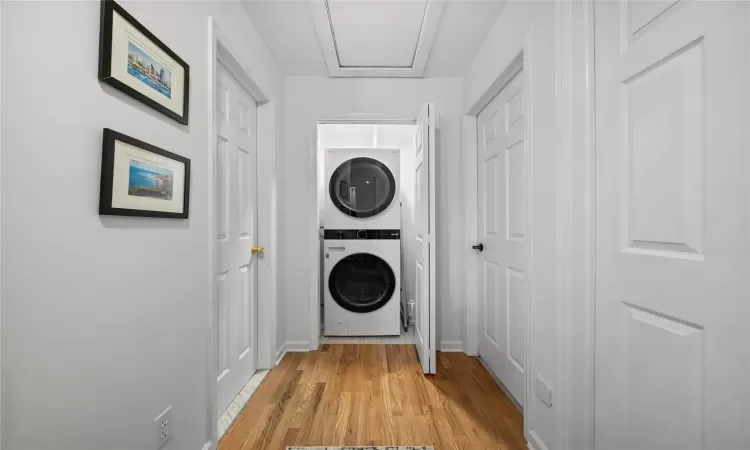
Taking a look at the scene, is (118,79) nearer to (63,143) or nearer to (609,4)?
(63,143)

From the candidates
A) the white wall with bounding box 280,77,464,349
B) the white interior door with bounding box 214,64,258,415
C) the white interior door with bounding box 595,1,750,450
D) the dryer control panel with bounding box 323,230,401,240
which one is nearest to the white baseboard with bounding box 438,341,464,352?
the white wall with bounding box 280,77,464,349

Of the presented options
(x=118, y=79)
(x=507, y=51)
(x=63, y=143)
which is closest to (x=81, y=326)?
(x=63, y=143)

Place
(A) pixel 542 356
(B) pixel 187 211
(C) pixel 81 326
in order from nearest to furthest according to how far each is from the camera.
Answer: (C) pixel 81 326 → (B) pixel 187 211 → (A) pixel 542 356

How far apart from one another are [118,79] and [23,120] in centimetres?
30

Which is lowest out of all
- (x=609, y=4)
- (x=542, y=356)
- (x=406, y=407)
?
(x=406, y=407)

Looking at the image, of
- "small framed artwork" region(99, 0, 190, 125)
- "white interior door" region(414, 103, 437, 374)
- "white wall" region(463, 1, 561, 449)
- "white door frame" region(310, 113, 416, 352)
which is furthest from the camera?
"white door frame" region(310, 113, 416, 352)

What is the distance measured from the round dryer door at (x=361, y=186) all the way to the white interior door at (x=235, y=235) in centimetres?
96

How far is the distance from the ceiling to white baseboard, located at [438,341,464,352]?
7.33ft

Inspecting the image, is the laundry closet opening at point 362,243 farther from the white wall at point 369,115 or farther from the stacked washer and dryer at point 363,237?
the white wall at point 369,115

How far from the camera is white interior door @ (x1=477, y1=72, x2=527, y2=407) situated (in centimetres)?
196

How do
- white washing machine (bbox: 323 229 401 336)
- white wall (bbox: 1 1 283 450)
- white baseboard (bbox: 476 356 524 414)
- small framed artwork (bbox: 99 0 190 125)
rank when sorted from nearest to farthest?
white wall (bbox: 1 1 283 450)
small framed artwork (bbox: 99 0 190 125)
white baseboard (bbox: 476 356 524 414)
white washing machine (bbox: 323 229 401 336)

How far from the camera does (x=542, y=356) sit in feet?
→ 5.05

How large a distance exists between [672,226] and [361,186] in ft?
8.30

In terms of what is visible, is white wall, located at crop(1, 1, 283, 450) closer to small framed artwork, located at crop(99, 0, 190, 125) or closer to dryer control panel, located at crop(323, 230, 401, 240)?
small framed artwork, located at crop(99, 0, 190, 125)
